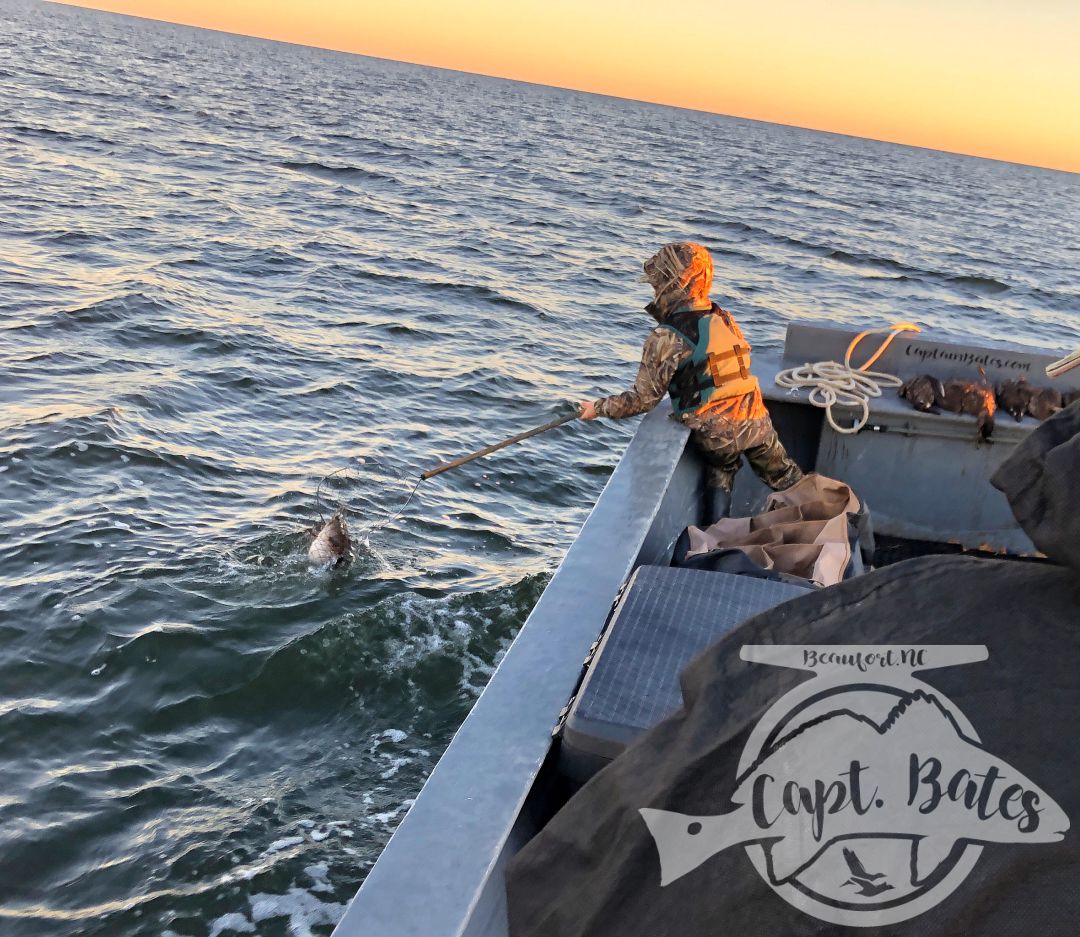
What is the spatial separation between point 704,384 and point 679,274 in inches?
28.3

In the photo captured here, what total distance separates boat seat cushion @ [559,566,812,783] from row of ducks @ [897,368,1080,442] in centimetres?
274

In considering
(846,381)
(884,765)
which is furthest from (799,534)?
(884,765)

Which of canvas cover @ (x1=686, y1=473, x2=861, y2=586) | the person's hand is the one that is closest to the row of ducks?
canvas cover @ (x1=686, y1=473, x2=861, y2=586)

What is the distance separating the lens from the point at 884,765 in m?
1.32

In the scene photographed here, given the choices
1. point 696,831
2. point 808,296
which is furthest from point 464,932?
point 808,296

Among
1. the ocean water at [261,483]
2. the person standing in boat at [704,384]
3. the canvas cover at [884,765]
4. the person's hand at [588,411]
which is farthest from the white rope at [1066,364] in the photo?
the person's hand at [588,411]

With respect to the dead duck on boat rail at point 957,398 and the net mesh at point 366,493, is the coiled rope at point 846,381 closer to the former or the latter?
the dead duck on boat rail at point 957,398

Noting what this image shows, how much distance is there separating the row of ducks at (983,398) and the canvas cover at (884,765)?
13.9 feet

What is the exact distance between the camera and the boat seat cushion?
2.24 m

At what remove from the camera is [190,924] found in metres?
4.10

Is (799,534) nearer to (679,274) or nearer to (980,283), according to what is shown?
(679,274)

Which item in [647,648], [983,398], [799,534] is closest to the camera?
[647,648]

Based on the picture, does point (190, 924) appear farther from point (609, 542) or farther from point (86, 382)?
point (86, 382)

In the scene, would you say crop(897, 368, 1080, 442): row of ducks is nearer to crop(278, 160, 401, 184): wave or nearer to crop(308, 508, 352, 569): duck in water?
crop(308, 508, 352, 569): duck in water
